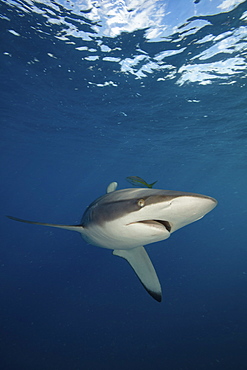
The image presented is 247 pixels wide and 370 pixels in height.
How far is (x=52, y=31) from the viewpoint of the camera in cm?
1030

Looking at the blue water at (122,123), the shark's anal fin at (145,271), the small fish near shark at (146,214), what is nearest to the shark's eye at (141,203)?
the small fish near shark at (146,214)

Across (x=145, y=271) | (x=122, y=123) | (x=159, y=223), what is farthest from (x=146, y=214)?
(x=122, y=123)

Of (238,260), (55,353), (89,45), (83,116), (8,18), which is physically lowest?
(238,260)

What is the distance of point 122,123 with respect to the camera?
21984 mm

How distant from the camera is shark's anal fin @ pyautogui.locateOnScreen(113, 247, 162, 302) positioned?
13.1ft

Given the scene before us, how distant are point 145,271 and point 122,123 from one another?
1941cm

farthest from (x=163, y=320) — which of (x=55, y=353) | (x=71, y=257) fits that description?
(x=71, y=257)

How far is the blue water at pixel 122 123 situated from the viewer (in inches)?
339

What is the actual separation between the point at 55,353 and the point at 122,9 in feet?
43.7

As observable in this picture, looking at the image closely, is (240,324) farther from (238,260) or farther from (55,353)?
(238,260)

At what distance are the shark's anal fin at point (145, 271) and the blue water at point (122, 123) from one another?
19.5ft

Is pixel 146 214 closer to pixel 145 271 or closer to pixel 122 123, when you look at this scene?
pixel 145 271

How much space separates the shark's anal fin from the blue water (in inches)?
234

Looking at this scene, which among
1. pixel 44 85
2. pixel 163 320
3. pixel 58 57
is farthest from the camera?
pixel 44 85
